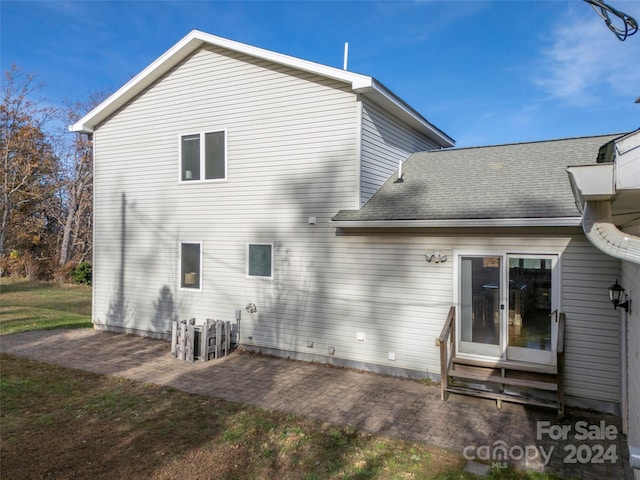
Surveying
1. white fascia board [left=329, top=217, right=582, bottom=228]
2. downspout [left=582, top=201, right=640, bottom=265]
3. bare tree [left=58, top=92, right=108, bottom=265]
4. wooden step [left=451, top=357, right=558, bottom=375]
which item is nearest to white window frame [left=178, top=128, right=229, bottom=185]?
white fascia board [left=329, top=217, right=582, bottom=228]

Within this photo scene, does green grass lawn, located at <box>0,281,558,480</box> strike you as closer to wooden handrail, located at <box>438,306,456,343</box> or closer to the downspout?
wooden handrail, located at <box>438,306,456,343</box>

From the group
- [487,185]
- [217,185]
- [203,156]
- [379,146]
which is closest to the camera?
[487,185]

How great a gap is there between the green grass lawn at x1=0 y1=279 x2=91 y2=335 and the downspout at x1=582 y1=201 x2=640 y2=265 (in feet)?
39.0

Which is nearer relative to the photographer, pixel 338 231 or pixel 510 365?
pixel 510 365

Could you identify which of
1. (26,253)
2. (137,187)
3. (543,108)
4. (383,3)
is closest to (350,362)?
(137,187)

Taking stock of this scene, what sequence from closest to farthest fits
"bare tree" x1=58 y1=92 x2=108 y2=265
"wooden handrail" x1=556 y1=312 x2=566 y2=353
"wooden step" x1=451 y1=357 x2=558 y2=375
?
"wooden handrail" x1=556 y1=312 x2=566 y2=353
"wooden step" x1=451 y1=357 x2=558 y2=375
"bare tree" x1=58 y1=92 x2=108 y2=265

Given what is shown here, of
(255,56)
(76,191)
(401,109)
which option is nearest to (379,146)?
(401,109)

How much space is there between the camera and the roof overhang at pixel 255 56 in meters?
7.32

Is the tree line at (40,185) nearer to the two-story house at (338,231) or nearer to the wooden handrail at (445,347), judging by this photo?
the two-story house at (338,231)

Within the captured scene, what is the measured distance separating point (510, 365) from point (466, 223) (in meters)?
2.18

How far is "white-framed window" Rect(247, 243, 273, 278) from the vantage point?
837 centimetres

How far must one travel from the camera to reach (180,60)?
932 centimetres

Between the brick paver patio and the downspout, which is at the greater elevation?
the downspout

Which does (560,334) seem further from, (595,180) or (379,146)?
(379,146)
